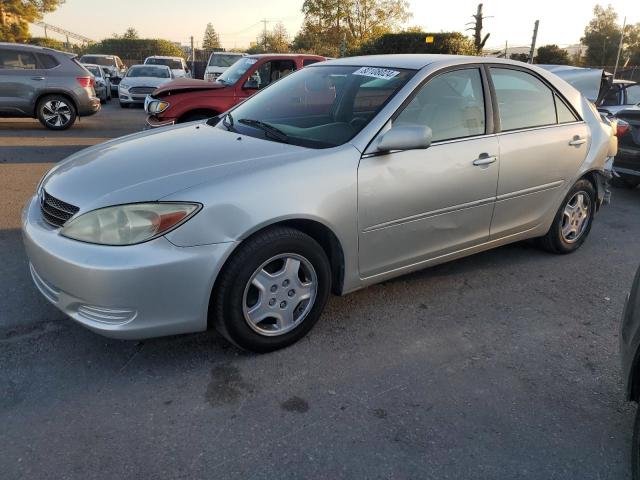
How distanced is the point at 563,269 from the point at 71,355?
3728mm

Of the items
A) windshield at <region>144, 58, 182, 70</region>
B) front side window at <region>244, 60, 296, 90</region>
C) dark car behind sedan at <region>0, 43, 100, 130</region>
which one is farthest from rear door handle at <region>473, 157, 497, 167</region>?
windshield at <region>144, 58, 182, 70</region>

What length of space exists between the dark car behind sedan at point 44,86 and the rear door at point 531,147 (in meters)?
9.99

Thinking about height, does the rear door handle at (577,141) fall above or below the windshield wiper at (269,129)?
below

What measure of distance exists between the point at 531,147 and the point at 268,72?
230 inches

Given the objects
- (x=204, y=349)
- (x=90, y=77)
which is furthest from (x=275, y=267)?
(x=90, y=77)

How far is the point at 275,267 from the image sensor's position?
9.78ft

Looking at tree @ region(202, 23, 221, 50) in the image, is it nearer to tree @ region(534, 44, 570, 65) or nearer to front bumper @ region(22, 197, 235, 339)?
tree @ region(534, 44, 570, 65)

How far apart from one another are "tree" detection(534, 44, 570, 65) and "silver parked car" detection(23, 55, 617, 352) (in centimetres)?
3565

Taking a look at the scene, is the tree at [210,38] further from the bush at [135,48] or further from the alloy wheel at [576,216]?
the alloy wheel at [576,216]

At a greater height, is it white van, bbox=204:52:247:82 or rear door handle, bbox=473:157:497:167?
white van, bbox=204:52:247:82

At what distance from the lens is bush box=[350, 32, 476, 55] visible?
24844mm

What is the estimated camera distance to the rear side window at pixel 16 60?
424 inches

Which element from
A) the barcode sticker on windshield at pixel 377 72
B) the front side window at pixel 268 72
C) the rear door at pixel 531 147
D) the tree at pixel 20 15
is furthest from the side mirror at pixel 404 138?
the tree at pixel 20 15

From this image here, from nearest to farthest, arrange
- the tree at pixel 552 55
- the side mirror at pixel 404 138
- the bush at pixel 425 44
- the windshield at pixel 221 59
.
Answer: the side mirror at pixel 404 138 < the windshield at pixel 221 59 < the bush at pixel 425 44 < the tree at pixel 552 55
